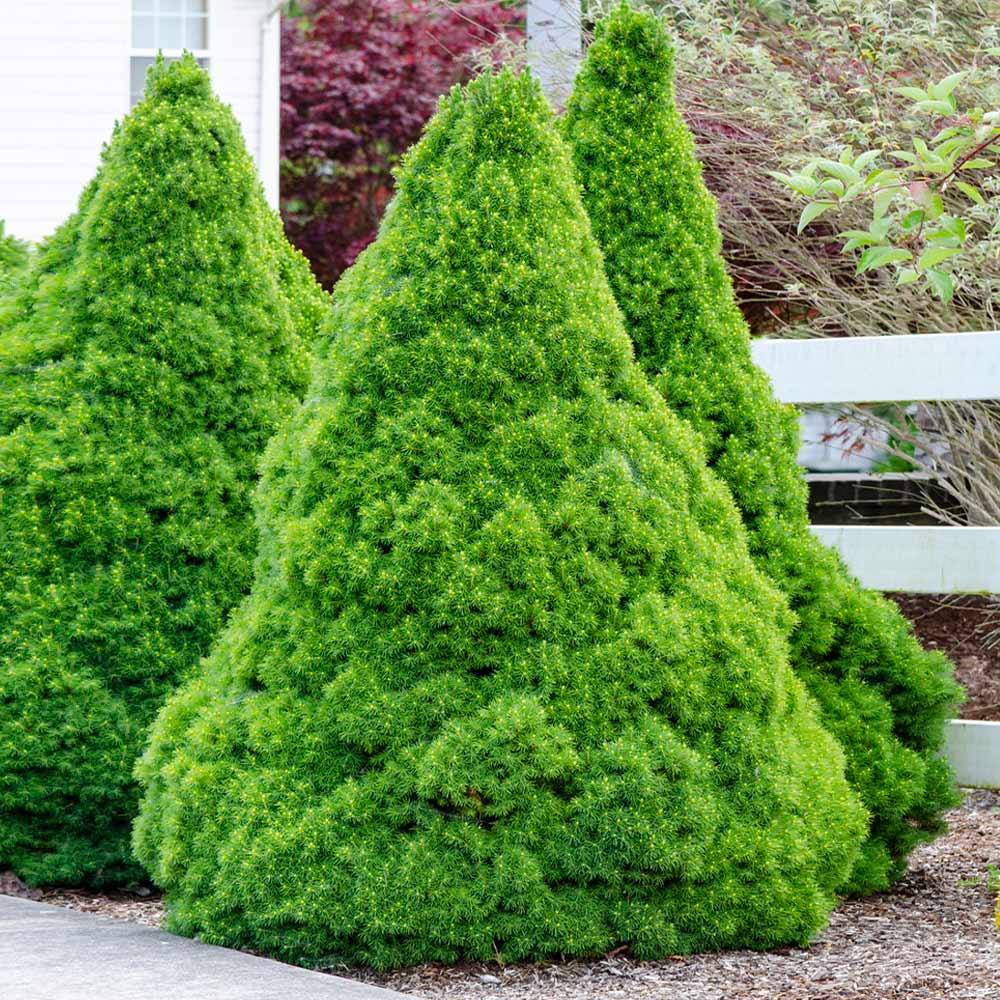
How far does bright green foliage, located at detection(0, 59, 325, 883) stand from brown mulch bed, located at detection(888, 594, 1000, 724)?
3436mm

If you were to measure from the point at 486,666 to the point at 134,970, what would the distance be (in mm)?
1025

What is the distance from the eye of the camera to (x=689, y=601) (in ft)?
11.0

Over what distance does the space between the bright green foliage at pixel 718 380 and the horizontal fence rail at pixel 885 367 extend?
75cm

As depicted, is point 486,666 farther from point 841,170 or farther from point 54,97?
point 54,97

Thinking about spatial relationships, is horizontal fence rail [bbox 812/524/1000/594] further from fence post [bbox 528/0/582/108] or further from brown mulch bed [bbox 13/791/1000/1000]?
A: fence post [bbox 528/0/582/108]

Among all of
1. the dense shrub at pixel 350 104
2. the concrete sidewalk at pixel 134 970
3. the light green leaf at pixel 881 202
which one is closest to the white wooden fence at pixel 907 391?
the light green leaf at pixel 881 202

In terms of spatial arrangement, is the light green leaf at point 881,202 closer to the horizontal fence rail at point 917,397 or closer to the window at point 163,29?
the horizontal fence rail at point 917,397

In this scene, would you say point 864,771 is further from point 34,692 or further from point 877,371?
point 34,692

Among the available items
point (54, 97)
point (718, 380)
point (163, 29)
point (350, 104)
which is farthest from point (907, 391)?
point (350, 104)

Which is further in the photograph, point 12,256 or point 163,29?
point 163,29

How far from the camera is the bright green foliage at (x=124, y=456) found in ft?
12.3

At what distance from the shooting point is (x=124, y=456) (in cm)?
388

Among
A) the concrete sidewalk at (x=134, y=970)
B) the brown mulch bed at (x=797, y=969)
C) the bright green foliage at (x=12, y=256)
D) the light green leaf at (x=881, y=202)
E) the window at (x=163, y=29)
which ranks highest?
the window at (x=163, y=29)

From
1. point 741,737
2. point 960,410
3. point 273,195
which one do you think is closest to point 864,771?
point 741,737
